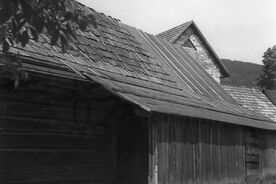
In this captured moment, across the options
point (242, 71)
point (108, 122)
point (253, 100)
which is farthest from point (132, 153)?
point (242, 71)

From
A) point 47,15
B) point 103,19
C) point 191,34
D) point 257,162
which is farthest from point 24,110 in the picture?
Result: point 191,34

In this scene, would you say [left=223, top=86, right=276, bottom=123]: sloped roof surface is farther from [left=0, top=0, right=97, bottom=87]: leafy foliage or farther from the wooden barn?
[left=0, top=0, right=97, bottom=87]: leafy foliage

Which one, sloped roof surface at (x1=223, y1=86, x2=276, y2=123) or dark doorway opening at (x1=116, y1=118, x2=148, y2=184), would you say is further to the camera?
sloped roof surface at (x1=223, y1=86, x2=276, y2=123)

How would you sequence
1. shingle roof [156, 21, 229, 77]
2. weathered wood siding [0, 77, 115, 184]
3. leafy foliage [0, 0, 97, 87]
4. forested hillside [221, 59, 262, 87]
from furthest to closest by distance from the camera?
forested hillside [221, 59, 262, 87]
shingle roof [156, 21, 229, 77]
weathered wood siding [0, 77, 115, 184]
leafy foliage [0, 0, 97, 87]

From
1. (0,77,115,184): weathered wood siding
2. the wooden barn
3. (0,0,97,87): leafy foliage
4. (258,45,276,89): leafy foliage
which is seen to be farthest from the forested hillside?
(0,0,97,87): leafy foliage

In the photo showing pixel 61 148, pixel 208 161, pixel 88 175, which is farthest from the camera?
pixel 208 161

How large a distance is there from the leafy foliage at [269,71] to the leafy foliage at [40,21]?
60237mm

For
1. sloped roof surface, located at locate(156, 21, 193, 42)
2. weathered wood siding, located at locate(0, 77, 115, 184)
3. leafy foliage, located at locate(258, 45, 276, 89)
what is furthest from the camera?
leafy foliage, located at locate(258, 45, 276, 89)

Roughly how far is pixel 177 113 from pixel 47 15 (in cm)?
666

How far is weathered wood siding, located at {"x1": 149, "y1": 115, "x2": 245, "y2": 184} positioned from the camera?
11030 millimetres

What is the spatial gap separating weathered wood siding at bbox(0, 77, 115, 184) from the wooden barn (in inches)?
0.8

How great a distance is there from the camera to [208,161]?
44.3 ft

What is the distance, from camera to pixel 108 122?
460 inches

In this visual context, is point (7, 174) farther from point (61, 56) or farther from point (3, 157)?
point (61, 56)
